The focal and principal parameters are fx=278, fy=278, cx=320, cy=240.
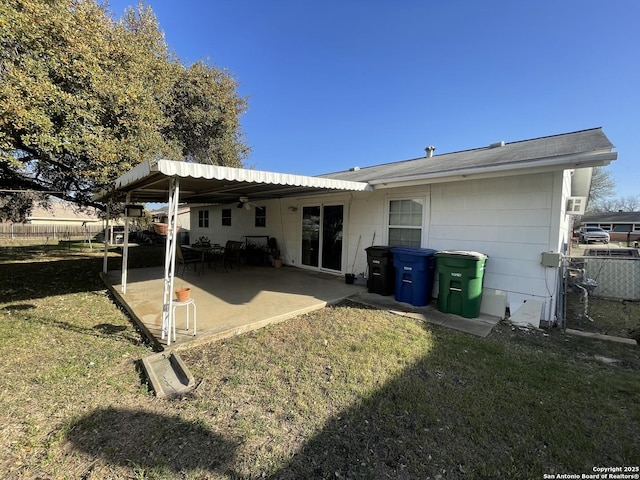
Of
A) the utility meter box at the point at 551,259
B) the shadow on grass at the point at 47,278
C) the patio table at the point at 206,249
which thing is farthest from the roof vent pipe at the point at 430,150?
the shadow on grass at the point at 47,278

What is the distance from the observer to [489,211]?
199 inches

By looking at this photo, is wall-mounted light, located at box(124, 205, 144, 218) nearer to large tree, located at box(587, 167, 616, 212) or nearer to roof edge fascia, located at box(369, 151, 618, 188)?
roof edge fascia, located at box(369, 151, 618, 188)

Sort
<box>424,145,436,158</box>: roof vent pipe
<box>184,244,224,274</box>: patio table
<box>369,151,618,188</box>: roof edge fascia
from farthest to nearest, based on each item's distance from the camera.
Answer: <box>424,145,436,158</box>: roof vent pipe → <box>184,244,224,274</box>: patio table → <box>369,151,618,188</box>: roof edge fascia

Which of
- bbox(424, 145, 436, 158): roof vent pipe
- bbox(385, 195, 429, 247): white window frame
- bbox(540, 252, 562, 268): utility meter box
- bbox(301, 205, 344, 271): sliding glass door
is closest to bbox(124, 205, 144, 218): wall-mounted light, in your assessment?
bbox(301, 205, 344, 271): sliding glass door

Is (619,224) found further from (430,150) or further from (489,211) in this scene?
(489,211)

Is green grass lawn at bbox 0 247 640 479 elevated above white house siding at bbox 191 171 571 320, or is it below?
below

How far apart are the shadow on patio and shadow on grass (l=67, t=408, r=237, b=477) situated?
3.84ft

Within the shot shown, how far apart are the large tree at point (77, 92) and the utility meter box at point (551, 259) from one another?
27.2 feet

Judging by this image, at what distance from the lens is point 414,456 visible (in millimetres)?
1953

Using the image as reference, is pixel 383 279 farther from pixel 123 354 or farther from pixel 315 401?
pixel 123 354

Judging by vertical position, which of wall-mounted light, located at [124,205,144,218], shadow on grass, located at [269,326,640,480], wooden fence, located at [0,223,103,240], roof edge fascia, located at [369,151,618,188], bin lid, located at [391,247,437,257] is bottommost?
shadow on grass, located at [269,326,640,480]

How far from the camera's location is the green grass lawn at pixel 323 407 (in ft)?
6.20

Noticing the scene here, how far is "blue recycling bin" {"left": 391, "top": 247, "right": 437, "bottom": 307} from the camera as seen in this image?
17.1 ft

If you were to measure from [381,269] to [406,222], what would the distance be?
129 cm
